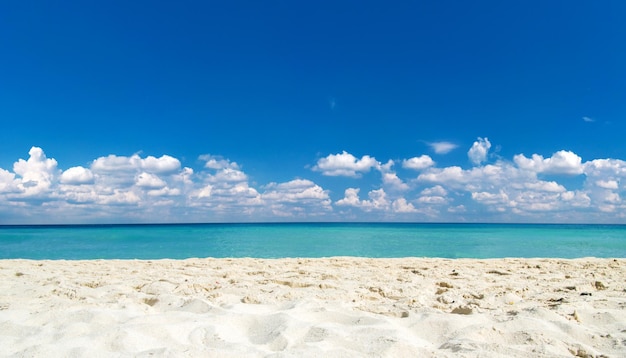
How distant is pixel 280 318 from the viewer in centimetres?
372

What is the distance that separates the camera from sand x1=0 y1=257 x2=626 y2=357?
9.74 ft

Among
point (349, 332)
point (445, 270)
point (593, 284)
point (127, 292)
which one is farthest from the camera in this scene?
point (445, 270)

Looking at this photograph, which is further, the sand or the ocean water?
the ocean water

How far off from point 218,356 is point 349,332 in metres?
1.15

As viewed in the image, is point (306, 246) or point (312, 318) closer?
point (312, 318)

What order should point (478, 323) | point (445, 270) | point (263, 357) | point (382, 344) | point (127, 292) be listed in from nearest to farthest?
point (263, 357) < point (382, 344) < point (478, 323) < point (127, 292) < point (445, 270)

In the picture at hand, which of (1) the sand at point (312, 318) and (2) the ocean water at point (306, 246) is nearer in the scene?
(1) the sand at point (312, 318)

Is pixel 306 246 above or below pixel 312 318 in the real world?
below

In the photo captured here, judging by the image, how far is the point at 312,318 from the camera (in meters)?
3.86

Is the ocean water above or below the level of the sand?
below

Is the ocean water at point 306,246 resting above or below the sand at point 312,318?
below

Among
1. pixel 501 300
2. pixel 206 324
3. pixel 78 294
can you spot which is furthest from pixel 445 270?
pixel 78 294

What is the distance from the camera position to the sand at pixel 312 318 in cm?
297

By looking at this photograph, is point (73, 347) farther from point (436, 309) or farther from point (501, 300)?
point (501, 300)
